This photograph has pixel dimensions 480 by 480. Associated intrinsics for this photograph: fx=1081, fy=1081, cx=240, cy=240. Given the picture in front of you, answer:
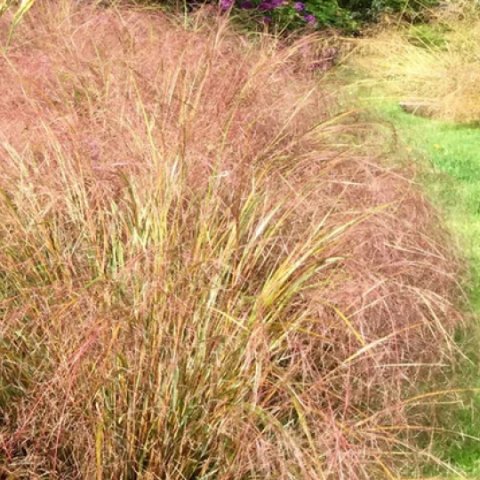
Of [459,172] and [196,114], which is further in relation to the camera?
[459,172]

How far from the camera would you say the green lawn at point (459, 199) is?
3641mm

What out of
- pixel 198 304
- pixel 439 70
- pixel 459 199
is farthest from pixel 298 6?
pixel 198 304

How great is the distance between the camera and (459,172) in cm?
757

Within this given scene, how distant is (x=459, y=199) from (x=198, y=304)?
3.28 m

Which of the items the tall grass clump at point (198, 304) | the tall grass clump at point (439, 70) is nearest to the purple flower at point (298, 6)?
the tall grass clump at point (439, 70)

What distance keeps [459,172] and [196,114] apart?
382 cm

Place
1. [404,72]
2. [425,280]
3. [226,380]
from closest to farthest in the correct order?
[226,380] < [425,280] < [404,72]

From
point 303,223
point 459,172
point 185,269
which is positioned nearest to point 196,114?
point 303,223

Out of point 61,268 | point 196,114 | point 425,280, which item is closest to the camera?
point 61,268

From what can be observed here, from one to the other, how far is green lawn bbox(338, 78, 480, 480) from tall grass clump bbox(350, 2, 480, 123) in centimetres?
21

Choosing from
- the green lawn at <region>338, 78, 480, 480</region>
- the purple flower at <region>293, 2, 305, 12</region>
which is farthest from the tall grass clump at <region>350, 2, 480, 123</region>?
the purple flower at <region>293, 2, 305, 12</region>

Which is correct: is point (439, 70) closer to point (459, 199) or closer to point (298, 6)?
point (298, 6)

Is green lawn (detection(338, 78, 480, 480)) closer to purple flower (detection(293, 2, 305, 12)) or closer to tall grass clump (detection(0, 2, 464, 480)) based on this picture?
tall grass clump (detection(0, 2, 464, 480))

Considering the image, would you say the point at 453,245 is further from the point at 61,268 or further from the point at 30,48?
the point at 30,48
